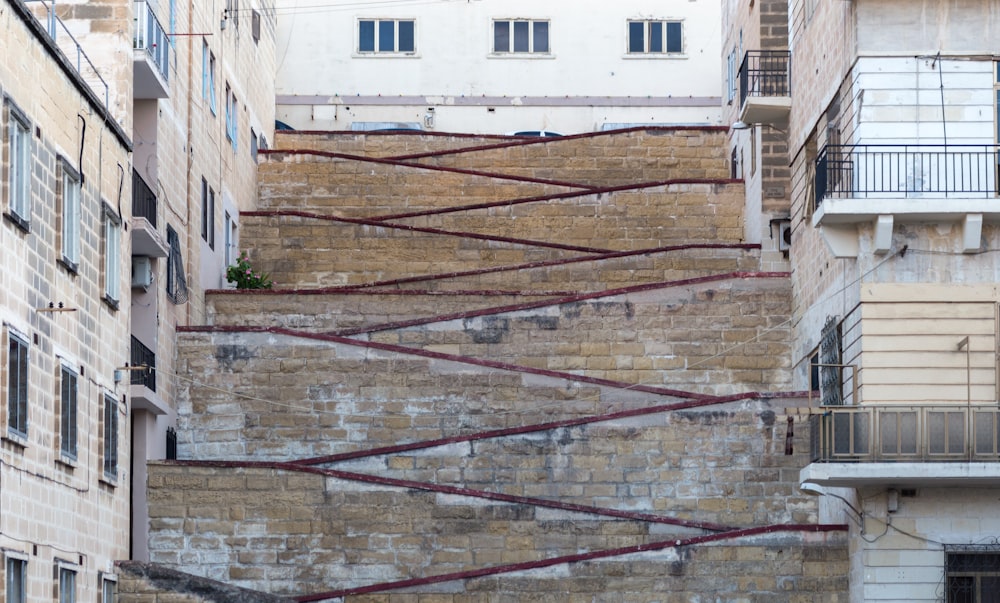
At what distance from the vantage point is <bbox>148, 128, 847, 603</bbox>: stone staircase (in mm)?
31547

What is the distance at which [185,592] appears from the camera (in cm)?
2967

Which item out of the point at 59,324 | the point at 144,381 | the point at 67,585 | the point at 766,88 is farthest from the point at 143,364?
the point at 766,88

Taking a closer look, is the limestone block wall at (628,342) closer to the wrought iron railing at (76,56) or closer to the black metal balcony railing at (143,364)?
the black metal balcony railing at (143,364)

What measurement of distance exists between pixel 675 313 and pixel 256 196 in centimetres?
1172

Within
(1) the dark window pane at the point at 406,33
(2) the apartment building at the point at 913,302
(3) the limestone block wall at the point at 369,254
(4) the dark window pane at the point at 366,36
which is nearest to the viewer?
(2) the apartment building at the point at 913,302

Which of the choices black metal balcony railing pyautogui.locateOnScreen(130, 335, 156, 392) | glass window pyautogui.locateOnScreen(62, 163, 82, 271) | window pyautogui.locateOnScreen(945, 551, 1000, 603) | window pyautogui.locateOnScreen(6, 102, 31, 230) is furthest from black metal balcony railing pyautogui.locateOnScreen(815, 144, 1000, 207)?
window pyautogui.locateOnScreen(6, 102, 31, 230)

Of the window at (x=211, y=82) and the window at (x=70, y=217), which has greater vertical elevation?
the window at (x=211, y=82)

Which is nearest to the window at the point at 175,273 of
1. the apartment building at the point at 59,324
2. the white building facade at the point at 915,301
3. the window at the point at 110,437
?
the apartment building at the point at 59,324

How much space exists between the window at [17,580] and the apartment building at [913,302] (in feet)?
33.8

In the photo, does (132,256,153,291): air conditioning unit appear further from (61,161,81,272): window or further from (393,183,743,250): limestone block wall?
(393,183,743,250): limestone block wall

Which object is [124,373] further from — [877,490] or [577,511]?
[877,490]

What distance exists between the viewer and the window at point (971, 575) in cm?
3008

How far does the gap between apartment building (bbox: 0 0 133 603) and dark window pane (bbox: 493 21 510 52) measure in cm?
2278

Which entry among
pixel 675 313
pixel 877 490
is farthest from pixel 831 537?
pixel 675 313
